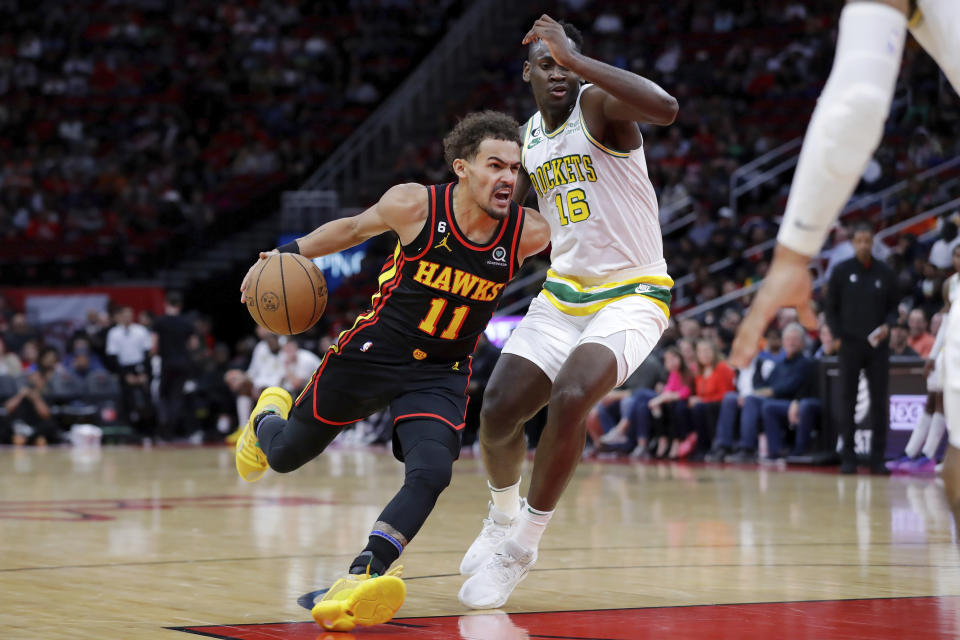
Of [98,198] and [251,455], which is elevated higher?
[98,198]

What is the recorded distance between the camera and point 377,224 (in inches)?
194

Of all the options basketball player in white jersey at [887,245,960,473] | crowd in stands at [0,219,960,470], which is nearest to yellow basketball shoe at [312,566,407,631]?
basketball player in white jersey at [887,245,960,473]

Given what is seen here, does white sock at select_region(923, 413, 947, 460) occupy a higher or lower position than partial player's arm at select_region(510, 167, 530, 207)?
lower

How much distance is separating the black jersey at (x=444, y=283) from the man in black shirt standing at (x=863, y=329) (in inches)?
275

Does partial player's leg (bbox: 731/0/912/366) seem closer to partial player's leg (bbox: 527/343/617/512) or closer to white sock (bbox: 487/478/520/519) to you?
partial player's leg (bbox: 527/343/617/512)

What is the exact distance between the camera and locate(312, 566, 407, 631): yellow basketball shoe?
4227mm

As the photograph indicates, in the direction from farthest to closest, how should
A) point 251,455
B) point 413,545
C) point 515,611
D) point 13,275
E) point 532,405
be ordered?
point 13,275 → point 413,545 → point 251,455 → point 532,405 → point 515,611

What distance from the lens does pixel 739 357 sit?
101 inches

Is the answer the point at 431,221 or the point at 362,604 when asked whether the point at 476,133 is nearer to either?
the point at 431,221

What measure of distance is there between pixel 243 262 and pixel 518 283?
20.7ft

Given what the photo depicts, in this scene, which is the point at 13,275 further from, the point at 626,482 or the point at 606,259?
the point at 606,259

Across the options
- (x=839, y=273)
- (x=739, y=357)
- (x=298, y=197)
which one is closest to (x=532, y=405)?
(x=739, y=357)

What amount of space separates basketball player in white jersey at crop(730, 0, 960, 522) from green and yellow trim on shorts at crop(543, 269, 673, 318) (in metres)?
2.72

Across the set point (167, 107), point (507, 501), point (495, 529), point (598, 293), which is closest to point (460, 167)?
point (598, 293)
